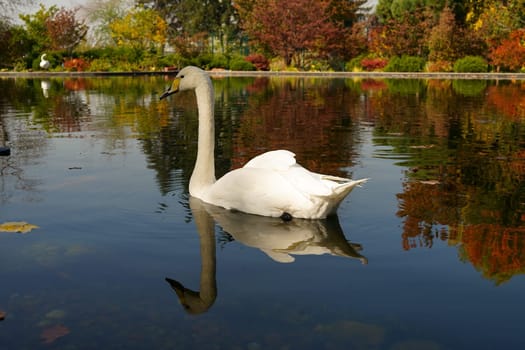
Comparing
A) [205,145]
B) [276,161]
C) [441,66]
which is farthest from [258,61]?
[276,161]

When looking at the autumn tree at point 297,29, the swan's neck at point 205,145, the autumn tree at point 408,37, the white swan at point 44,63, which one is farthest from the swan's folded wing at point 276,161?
the white swan at point 44,63

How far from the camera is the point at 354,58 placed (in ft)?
162

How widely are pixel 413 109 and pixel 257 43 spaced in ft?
125

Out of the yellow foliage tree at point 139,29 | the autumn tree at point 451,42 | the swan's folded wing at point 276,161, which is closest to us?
the swan's folded wing at point 276,161

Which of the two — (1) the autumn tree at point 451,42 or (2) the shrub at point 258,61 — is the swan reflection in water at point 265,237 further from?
(2) the shrub at point 258,61

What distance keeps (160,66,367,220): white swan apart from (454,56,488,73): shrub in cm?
3676

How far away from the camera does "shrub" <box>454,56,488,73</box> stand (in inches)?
1553

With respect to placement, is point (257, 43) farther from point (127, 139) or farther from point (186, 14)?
point (127, 139)

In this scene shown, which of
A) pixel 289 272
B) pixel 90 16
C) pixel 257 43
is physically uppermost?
pixel 90 16

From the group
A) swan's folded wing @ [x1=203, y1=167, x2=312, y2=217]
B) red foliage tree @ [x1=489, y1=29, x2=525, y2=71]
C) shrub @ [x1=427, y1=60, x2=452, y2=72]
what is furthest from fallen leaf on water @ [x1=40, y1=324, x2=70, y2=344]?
shrub @ [x1=427, y1=60, x2=452, y2=72]

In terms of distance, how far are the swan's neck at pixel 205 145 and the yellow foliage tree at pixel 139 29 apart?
53.5 metres

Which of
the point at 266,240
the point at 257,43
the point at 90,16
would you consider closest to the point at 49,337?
the point at 266,240

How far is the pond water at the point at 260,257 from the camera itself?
3.19 m

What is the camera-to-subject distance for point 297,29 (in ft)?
157
